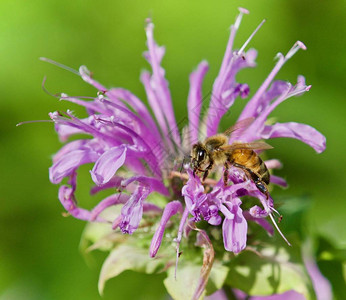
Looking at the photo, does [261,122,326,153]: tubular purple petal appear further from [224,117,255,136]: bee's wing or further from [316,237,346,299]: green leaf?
[316,237,346,299]: green leaf

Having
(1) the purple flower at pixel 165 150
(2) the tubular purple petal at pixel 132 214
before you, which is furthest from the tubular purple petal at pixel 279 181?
(2) the tubular purple petal at pixel 132 214

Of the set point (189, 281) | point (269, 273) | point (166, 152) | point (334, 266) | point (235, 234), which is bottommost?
point (334, 266)

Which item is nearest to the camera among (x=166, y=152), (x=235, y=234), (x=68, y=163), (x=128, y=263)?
(x=235, y=234)

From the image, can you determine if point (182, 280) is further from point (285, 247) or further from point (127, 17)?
point (127, 17)

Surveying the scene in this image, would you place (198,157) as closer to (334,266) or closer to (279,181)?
(279,181)

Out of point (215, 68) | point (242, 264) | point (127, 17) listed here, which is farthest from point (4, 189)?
point (242, 264)

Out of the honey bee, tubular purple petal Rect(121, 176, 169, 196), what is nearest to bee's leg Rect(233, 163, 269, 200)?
the honey bee

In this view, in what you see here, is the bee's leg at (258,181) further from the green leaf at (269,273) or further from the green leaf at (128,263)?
the green leaf at (128,263)

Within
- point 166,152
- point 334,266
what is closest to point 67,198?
point 166,152
